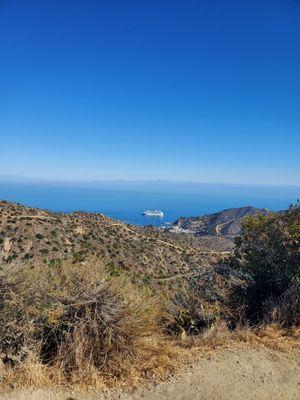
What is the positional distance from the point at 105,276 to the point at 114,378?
1.54 metres

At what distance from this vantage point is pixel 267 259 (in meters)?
7.81

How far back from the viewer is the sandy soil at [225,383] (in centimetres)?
440

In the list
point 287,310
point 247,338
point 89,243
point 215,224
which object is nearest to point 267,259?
point 287,310

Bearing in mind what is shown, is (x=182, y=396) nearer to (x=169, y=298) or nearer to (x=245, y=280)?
(x=169, y=298)

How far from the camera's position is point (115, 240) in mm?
31266

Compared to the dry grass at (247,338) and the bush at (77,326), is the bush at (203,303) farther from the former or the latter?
A: the bush at (77,326)

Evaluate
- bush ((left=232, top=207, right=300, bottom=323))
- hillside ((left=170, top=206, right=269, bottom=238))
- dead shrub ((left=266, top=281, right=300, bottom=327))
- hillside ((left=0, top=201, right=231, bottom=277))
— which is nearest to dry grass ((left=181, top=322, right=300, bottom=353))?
dead shrub ((left=266, top=281, right=300, bottom=327))

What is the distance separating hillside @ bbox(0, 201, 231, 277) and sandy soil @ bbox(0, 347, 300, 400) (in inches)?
689

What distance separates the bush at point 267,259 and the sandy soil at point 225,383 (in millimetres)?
1550

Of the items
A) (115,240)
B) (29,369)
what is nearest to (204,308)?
(29,369)

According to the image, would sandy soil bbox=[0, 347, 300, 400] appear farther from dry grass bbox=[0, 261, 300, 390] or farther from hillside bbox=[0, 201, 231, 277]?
hillside bbox=[0, 201, 231, 277]

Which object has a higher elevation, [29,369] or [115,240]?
[29,369]

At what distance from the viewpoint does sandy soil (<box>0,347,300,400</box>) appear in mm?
4402

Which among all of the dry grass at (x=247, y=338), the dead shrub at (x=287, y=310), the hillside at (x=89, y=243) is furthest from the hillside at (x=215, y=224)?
the dry grass at (x=247, y=338)
